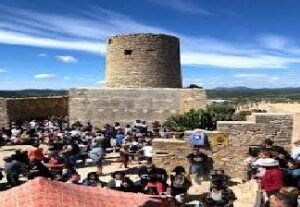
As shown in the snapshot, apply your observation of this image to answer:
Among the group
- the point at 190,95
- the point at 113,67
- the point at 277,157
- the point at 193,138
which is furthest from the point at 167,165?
the point at 113,67

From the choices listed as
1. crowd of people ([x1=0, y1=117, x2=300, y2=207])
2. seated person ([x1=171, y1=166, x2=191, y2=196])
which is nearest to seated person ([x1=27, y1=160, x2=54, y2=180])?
crowd of people ([x1=0, y1=117, x2=300, y2=207])

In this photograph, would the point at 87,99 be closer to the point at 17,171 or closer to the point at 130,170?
the point at 130,170

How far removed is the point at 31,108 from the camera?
2625 cm

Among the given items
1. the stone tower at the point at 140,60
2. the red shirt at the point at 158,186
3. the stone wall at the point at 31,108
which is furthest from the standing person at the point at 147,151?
the stone wall at the point at 31,108

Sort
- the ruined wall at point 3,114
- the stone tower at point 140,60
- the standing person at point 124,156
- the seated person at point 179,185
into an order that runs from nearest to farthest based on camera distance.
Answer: the seated person at point 179,185 < the standing person at point 124,156 < the stone tower at point 140,60 < the ruined wall at point 3,114

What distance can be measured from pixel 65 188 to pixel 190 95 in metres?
16.5

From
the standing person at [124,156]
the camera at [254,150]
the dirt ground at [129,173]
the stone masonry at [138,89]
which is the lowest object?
the dirt ground at [129,173]

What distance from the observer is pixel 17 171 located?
1242cm

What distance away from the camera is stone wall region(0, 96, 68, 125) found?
24.2m

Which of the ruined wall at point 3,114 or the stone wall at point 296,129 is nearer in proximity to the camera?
the stone wall at point 296,129

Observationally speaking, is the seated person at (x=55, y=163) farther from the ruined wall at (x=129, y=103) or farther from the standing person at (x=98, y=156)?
the ruined wall at (x=129, y=103)

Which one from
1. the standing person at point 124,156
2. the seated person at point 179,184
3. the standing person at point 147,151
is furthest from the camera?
the standing person at point 124,156

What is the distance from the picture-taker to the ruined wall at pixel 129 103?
2180 cm

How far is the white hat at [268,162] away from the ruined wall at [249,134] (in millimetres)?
3307
